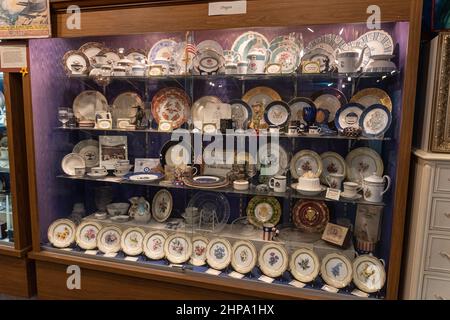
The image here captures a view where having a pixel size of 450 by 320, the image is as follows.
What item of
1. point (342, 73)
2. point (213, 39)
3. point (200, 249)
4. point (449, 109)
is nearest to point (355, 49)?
point (342, 73)


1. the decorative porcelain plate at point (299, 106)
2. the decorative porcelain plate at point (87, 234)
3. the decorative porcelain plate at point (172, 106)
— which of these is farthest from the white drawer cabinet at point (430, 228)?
the decorative porcelain plate at point (87, 234)

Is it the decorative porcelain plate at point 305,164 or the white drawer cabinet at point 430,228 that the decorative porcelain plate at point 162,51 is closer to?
the decorative porcelain plate at point 305,164

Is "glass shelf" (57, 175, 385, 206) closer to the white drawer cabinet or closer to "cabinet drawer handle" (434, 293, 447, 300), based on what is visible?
the white drawer cabinet

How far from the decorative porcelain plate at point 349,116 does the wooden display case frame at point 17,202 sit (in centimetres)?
181

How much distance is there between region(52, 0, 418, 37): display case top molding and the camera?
150cm

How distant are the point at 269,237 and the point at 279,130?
2.03 feet

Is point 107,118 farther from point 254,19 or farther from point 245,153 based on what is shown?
point 254,19

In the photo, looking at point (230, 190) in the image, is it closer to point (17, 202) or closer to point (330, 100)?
point (330, 100)

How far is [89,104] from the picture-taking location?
229 cm

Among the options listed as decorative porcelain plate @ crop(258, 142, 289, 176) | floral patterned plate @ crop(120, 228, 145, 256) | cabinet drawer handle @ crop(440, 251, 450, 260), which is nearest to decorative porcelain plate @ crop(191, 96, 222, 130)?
decorative porcelain plate @ crop(258, 142, 289, 176)

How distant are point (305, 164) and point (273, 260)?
1.91 feet

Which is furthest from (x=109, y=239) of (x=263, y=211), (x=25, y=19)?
(x=25, y=19)

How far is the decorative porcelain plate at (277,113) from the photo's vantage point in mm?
1964

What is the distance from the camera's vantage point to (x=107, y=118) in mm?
2188
